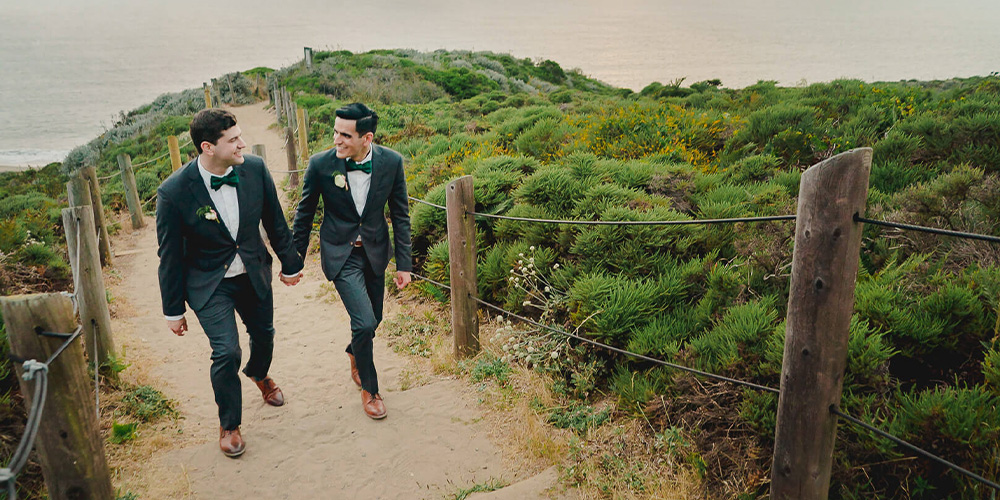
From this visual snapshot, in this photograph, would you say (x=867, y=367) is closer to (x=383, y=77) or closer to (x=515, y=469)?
(x=515, y=469)

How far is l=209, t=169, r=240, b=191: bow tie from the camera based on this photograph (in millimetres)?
3352

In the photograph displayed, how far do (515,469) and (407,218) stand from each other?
191 cm

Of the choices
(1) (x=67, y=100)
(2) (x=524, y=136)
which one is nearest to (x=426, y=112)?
(2) (x=524, y=136)

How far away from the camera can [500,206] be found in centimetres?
649

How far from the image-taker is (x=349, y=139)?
12.4 ft

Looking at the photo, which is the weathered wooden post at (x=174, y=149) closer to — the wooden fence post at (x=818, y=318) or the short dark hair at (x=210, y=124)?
the short dark hair at (x=210, y=124)

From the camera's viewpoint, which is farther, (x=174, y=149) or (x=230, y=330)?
(x=174, y=149)

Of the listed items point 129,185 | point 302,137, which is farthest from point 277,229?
point 302,137

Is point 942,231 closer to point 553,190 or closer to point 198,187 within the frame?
point 198,187

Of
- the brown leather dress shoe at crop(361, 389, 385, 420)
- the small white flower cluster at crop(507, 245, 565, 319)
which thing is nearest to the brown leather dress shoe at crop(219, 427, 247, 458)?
the brown leather dress shoe at crop(361, 389, 385, 420)

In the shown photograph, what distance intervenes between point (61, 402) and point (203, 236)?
Result: 127 centimetres

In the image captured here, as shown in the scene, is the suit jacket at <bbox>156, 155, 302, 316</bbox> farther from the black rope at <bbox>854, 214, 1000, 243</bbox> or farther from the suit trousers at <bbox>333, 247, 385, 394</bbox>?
the black rope at <bbox>854, 214, 1000, 243</bbox>

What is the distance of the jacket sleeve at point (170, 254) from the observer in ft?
10.7

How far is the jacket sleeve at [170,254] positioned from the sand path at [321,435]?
3.57 ft
